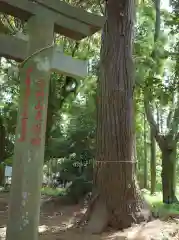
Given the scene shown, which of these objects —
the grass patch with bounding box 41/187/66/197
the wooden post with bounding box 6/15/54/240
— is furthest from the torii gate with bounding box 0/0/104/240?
the grass patch with bounding box 41/187/66/197

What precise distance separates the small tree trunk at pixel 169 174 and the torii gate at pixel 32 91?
9.79 m

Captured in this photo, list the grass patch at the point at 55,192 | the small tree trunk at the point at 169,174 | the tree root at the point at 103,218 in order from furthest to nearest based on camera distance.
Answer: the small tree trunk at the point at 169,174 < the grass patch at the point at 55,192 < the tree root at the point at 103,218

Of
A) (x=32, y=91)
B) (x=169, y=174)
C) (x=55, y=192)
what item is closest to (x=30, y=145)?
Result: (x=32, y=91)

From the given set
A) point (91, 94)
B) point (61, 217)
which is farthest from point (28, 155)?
point (91, 94)

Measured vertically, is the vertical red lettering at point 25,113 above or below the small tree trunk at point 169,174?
above

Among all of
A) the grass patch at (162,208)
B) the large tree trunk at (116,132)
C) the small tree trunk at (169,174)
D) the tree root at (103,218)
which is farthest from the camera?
the small tree trunk at (169,174)

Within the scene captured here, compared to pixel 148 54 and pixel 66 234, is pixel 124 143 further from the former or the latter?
pixel 148 54

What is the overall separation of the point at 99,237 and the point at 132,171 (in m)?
1.35

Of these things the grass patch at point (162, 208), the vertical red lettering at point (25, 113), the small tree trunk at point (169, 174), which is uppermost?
the vertical red lettering at point (25, 113)

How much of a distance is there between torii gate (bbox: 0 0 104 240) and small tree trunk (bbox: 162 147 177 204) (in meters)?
9.79

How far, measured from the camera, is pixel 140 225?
6.04 m

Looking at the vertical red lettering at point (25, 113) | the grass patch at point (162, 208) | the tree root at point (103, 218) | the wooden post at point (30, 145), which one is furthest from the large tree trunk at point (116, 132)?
the vertical red lettering at point (25, 113)

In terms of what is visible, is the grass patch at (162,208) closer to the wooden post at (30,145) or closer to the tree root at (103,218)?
the tree root at (103,218)

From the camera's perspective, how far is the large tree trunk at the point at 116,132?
6.09m
